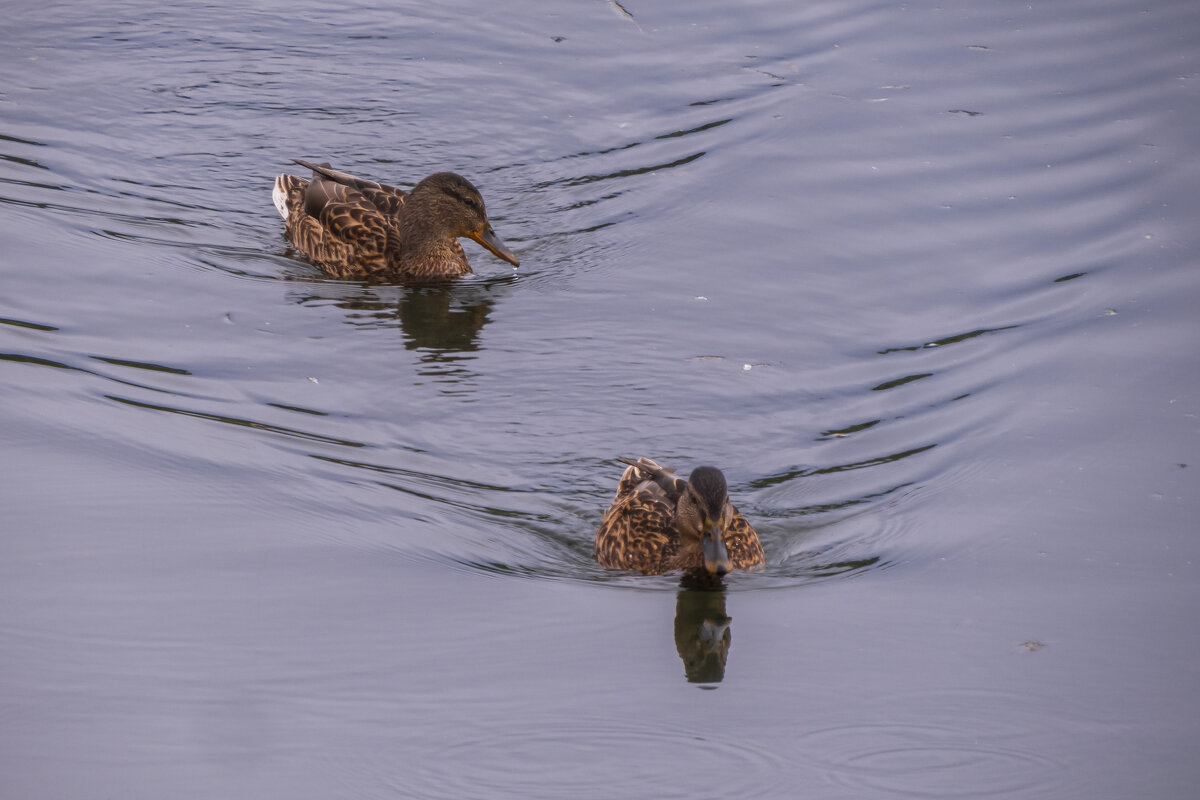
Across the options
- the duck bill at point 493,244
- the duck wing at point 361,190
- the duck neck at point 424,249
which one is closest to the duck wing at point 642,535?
the duck bill at point 493,244

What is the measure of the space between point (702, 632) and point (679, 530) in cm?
78

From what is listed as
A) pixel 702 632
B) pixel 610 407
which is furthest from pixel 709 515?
pixel 610 407

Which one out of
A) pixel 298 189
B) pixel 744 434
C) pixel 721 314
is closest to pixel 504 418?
pixel 744 434

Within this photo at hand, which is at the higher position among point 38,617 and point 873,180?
point 873,180

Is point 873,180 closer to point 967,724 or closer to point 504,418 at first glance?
point 504,418

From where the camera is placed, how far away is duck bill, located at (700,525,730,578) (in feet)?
24.2

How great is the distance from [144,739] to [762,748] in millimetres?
2412

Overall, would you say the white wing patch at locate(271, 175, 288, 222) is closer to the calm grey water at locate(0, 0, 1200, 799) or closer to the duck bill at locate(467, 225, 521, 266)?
the calm grey water at locate(0, 0, 1200, 799)

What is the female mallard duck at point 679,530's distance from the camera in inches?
295

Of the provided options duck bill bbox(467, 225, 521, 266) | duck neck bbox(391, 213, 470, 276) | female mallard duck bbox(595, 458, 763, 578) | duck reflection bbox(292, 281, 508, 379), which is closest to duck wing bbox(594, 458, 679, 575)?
female mallard duck bbox(595, 458, 763, 578)

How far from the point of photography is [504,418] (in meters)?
9.27

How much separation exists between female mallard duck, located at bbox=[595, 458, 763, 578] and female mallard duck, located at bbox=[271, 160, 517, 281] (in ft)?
14.8

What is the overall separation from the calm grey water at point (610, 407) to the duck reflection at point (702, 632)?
32 mm

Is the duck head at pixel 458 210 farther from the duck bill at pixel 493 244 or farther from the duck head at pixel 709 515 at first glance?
the duck head at pixel 709 515
